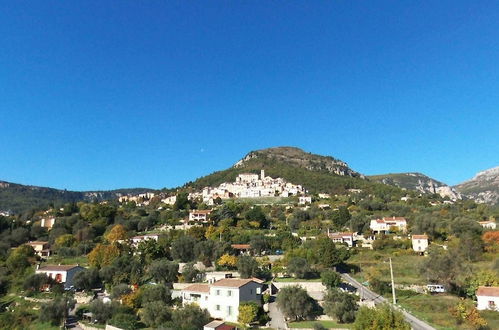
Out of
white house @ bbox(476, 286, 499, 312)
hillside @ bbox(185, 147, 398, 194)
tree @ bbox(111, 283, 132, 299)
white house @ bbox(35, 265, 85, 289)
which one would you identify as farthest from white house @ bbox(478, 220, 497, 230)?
A: white house @ bbox(35, 265, 85, 289)

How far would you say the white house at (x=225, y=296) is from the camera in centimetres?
3322

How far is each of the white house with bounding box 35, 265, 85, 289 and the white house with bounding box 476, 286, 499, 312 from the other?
43361 mm

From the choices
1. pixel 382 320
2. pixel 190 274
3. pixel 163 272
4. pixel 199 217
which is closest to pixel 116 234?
pixel 199 217

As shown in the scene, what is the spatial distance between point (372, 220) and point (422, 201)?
100 ft

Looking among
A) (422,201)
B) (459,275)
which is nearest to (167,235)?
(459,275)

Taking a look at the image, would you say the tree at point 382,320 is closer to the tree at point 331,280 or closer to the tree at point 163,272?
the tree at point 331,280

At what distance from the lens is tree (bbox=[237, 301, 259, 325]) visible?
30.8 m

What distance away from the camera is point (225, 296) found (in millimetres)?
33750

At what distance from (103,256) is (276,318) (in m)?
29.4

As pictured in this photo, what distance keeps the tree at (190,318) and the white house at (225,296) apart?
2.04 m

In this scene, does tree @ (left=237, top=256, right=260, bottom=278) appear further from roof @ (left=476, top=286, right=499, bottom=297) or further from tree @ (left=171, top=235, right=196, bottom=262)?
roof @ (left=476, top=286, right=499, bottom=297)

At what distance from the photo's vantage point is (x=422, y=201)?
94750 millimetres

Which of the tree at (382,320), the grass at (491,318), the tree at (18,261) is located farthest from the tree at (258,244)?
the tree at (18,261)

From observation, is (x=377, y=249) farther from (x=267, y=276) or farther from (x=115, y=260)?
(x=115, y=260)
